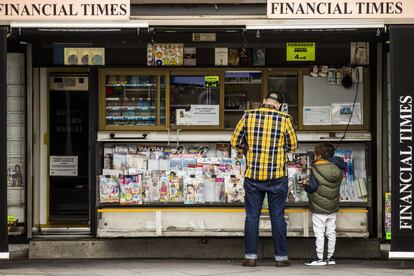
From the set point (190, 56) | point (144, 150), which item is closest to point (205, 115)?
point (190, 56)

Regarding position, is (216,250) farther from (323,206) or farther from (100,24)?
(100,24)

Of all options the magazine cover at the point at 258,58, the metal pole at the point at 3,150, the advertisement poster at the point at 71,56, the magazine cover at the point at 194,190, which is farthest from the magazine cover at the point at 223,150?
the metal pole at the point at 3,150

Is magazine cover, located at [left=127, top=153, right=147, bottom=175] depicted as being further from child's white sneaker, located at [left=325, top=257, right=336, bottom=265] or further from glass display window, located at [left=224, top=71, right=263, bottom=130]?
child's white sneaker, located at [left=325, top=257, right=336, bottom=265]

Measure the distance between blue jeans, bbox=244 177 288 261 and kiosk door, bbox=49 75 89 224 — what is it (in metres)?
2.69

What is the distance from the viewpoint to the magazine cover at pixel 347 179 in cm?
1102

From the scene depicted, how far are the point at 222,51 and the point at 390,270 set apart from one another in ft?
11.2

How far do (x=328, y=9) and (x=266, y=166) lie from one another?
1900 mm

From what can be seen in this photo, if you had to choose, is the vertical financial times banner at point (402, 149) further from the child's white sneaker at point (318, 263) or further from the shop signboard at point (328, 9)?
the child's white sneaker at point (318, 263)

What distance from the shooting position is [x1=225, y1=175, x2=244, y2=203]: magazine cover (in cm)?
1094

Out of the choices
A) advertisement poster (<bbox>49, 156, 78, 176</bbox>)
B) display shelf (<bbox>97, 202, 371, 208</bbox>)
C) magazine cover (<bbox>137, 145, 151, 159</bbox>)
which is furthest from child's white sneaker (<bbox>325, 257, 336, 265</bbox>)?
advertisement poster (<bbox>49, 156, 78, 176</bbox>)

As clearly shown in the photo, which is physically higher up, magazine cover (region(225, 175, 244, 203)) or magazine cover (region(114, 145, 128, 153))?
magazine cover (region(114, 145, 128, 153))

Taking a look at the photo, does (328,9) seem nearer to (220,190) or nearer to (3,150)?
(220,190)

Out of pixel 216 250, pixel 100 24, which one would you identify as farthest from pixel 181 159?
pixel 100 24

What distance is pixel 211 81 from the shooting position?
442 inches
